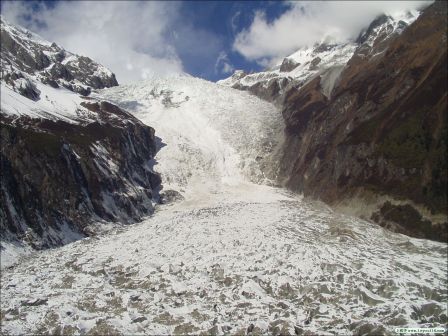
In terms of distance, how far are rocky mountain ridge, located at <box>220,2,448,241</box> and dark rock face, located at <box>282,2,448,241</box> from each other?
140 millimetres

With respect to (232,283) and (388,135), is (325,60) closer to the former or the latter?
(388,135)

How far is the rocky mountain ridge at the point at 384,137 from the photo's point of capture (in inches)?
2402

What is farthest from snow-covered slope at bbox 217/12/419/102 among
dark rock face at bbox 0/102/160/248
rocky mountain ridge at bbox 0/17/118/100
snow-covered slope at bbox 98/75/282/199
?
dark rock face at bbox 0/102/160/248

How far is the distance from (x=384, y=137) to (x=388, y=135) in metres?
0.84

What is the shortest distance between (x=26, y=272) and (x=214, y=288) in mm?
16478

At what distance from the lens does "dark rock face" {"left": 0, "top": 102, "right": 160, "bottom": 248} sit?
181ft

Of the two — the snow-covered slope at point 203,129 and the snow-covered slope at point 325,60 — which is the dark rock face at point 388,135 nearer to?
the snow-covered slope at point 203,129

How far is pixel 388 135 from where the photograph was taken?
71812 millimetres

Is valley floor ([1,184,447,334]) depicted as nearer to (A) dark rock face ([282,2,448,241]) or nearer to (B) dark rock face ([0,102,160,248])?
(B) dark rock face ([0,102,160,248])

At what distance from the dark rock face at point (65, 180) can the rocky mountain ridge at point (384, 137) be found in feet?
91.5

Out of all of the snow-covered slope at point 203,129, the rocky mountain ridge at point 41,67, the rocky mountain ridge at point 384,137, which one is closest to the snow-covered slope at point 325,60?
the rocky mountain ridge at point 384,137

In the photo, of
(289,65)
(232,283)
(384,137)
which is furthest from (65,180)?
(289,65)

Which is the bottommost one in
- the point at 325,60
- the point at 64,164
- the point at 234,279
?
the point at 234,279

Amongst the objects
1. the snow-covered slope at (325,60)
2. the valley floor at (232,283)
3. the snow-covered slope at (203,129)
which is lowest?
the valley floor at (232,283)
